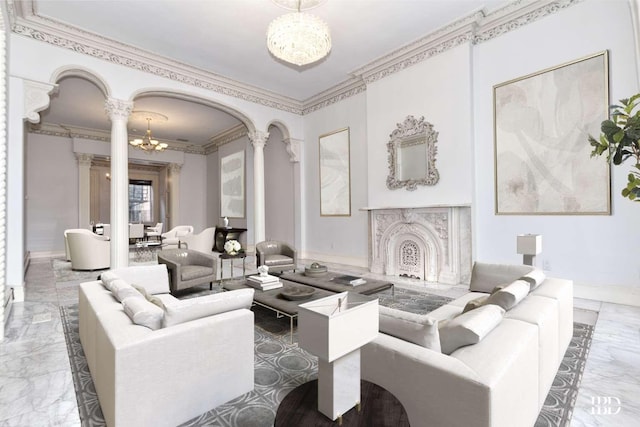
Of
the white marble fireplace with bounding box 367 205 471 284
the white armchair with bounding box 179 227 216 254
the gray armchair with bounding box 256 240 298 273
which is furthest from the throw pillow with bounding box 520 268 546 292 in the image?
the white armchair with bounding box 179 227 216 254

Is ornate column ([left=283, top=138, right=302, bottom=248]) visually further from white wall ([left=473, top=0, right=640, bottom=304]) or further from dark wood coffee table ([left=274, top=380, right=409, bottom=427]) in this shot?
dark wood coffee table ([left=274, top=380, right=409, bottom=427])

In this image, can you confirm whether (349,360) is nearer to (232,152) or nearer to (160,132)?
(232,152)

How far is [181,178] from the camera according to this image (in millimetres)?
12336

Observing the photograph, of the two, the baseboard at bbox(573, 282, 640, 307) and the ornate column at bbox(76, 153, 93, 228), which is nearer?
the baseboard at bbox(573, 282, 640, 307)

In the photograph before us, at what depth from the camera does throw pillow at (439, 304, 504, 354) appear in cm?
156

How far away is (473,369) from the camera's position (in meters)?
1.32

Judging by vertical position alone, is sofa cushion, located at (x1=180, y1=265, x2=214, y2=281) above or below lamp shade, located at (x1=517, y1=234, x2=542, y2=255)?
below

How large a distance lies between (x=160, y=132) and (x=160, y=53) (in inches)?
217

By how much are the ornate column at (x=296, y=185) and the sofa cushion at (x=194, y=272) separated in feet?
12.8

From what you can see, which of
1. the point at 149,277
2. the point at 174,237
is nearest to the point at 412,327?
the point at 149,277

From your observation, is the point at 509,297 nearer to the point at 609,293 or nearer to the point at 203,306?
the point at 203,306

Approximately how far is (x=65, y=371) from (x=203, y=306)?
1.51 m

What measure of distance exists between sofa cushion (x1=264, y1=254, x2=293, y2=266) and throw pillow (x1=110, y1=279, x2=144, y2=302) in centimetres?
309

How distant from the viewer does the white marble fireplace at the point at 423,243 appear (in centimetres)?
514
